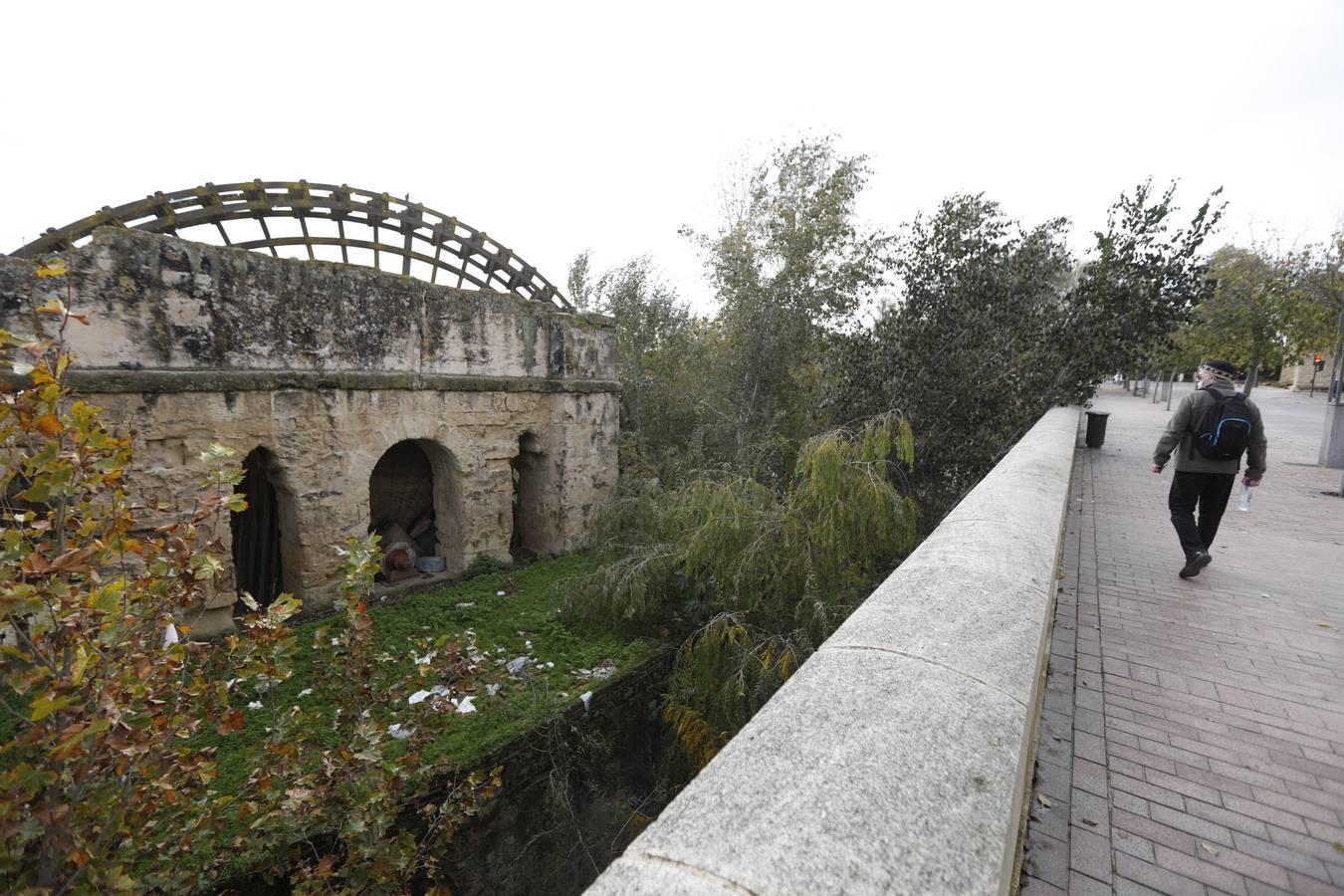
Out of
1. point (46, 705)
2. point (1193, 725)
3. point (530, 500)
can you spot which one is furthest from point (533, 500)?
point (1193, 725)

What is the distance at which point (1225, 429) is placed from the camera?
165 inches

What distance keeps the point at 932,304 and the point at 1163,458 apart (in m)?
5.63

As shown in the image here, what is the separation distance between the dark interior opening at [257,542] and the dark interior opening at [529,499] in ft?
10.7

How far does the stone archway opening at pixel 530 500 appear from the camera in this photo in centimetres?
991

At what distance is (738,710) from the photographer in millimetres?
4434

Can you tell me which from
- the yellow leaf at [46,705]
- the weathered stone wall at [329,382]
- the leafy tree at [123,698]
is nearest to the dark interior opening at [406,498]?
the weathered stone wall at [329,382]

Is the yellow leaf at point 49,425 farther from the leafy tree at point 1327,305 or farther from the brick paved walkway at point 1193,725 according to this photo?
the leafy tree at point 1327,305

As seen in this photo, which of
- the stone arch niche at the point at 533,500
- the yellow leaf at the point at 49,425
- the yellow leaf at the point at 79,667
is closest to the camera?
the yellow leaf at the point at 79,667

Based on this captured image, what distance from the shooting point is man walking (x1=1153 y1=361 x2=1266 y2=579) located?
13.9 ft

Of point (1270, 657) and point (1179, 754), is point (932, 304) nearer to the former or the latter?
point (1270, 657)

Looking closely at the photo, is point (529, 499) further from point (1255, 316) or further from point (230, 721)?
point (1255, 316)

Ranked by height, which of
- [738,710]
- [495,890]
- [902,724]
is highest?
[902,724]

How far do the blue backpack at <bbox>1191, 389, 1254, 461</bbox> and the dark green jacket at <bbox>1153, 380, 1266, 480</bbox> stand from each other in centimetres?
3

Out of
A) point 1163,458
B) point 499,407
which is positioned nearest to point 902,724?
point 1163,458
